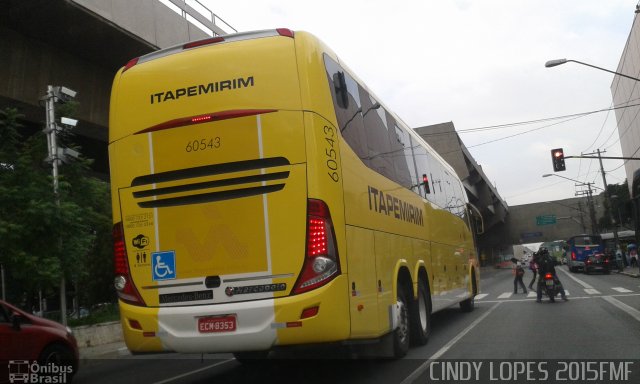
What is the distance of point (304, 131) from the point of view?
18.8ft

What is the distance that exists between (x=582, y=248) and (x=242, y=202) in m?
40.5

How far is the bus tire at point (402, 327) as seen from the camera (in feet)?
25.2

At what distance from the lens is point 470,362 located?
741 centimetres

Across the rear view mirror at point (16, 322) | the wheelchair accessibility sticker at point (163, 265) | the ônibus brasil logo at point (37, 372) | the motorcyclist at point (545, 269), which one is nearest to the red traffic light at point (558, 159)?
the motorcyclist at point (545, 269)

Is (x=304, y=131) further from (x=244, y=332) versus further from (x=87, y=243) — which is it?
(x=87, y=243)

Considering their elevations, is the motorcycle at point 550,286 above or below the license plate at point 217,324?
below

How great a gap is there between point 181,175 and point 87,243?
23.0ft

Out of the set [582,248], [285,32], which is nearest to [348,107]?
[285,32]

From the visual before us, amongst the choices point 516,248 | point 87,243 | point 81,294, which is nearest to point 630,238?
point 516,248

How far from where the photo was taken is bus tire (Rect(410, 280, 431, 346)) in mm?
8602

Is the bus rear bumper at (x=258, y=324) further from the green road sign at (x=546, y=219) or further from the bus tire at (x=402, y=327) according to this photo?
the green road sign at (x=546, y=219)

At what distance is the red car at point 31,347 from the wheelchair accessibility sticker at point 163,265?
243 centimetres

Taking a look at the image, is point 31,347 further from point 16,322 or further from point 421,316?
point 421,316

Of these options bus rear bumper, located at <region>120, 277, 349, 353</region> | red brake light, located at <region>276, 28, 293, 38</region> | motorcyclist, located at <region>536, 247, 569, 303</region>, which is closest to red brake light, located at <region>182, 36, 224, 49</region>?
red brake light, located at <region>276, 28, 293, 38</region>
